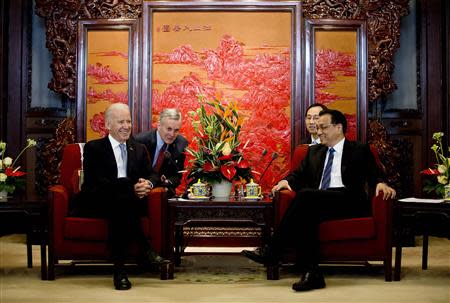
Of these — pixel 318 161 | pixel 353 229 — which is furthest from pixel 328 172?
pixel 353 229

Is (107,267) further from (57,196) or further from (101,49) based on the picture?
(101,49)

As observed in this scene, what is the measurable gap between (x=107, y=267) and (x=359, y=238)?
157 cm

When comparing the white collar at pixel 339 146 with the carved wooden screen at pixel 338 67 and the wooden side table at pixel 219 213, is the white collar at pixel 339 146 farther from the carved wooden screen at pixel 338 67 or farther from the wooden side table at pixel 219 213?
the carved wooden screen at pixel 338 67

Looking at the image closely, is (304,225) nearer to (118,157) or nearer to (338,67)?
(118,157)

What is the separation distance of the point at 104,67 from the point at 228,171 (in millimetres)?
1990

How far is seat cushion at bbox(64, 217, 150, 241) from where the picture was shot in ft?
13.5

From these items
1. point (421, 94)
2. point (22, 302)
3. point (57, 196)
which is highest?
point (421, 94)

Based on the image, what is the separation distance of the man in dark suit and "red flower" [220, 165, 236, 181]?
0.55m

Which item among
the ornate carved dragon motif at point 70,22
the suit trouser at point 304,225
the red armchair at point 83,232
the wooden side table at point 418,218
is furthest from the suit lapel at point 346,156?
the ornate carved dragon motif at point 70,22

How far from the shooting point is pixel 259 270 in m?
4.41

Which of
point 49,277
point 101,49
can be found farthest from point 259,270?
Result: point 101,49

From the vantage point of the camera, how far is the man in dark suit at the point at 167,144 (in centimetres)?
497

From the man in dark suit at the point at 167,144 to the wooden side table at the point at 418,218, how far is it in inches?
59.9

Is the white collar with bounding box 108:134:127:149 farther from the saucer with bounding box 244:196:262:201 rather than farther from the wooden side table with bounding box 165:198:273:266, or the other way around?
the saucer with bounding box 244:196:262:201
